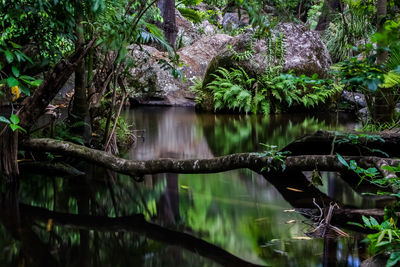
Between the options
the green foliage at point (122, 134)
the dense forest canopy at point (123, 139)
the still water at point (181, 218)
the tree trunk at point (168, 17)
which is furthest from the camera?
the tree trunk at point (168, 17)

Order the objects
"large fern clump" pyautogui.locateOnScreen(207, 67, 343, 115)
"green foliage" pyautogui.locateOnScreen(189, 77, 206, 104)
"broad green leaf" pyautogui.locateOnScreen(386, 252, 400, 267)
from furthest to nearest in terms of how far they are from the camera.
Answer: "green foliage" pyautogui.locateOnScreen(189, 77, 206, 104) < "large fern clump" pyautogui.locateOnScreen(207, 67, 343, 115) < "broad green leaf" pyautogui.locateOnScreen(386, 252, 400, 267)

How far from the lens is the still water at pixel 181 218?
98.5 inches

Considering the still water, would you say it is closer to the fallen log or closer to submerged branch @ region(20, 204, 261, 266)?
submerged branch @ region(20, 204, 261, 266)

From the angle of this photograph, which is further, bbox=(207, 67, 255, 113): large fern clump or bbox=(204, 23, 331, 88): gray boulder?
bbox=(204, 23, 331, 88): gray boulder

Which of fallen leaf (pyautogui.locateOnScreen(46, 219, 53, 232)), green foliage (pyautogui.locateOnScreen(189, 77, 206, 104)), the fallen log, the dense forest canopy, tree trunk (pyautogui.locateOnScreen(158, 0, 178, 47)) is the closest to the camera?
the dense forest canopy

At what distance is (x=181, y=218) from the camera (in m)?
3.26

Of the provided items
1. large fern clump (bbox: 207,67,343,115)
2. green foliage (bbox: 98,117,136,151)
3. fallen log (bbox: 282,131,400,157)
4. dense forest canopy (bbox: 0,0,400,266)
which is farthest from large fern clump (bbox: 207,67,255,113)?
fallen log (bbox: 282,131,400,157)

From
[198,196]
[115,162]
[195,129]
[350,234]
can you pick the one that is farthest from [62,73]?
[195,129]

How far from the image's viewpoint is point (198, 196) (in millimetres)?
3822

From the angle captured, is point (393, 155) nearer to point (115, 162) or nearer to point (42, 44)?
point (115, 162)

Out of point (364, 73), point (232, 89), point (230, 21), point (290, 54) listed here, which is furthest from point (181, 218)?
point (230, 21)

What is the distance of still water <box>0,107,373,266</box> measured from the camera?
2.50 meters

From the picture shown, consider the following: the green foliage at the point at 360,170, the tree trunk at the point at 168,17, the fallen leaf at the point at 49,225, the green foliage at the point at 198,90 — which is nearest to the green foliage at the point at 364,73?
the green foliage at the point at 360,170

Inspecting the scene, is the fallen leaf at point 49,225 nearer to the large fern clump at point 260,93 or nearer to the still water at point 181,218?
the still water at point 181,218
